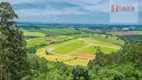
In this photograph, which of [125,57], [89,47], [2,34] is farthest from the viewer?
[89,47]

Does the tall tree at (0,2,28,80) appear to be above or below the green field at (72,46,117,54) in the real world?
above

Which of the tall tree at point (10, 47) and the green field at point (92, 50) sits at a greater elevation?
the tall tree at point (10, 47)

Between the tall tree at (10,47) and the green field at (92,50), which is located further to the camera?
the green field at (92,50)

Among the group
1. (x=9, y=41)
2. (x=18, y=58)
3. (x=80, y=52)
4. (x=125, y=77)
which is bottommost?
(x=80, y=52)

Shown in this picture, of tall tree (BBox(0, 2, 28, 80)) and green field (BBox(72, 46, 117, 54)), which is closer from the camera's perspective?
tall tree (BBox(0, 2, 28, 80))

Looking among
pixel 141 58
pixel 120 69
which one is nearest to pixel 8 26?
pixel 120 69

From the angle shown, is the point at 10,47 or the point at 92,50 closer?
the point at 10,47

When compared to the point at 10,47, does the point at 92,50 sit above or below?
below

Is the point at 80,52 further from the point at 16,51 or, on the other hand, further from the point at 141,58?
the point at 16,51
